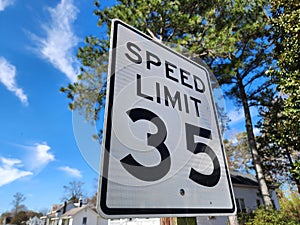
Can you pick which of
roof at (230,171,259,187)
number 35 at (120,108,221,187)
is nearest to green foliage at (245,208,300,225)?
roof at (230,171,259,187)

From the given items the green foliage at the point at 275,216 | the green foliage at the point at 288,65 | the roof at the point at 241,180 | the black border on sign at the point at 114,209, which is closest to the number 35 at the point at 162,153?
the black border on sign at the point at 114,209

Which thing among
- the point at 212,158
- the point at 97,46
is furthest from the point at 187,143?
the point at 97,46

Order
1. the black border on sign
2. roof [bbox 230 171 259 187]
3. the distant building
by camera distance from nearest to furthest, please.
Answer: the black border on sign, the distant building, roof [bbox 230 171 259 187]

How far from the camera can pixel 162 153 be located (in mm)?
732

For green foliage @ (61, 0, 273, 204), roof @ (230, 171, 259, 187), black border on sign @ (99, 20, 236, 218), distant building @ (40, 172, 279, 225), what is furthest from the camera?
roof @ (230, 171, 259, 187)

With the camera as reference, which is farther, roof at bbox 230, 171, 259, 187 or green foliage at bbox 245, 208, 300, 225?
roof at bbox 230, 171, 259, 187

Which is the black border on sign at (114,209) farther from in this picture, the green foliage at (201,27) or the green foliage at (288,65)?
the green foliage at (288,65)

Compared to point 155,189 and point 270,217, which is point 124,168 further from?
point 270,217

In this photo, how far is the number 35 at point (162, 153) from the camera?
64 cm

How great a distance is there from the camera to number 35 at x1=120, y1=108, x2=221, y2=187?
637mm

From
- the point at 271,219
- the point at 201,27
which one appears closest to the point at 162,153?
the point at 201,27

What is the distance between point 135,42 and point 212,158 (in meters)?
0.67

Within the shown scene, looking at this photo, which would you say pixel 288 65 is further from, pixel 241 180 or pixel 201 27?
pixel 241 180

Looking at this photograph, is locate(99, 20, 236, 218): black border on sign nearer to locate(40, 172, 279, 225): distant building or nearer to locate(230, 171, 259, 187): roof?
locate(40, 172, 279, 225): distant building
